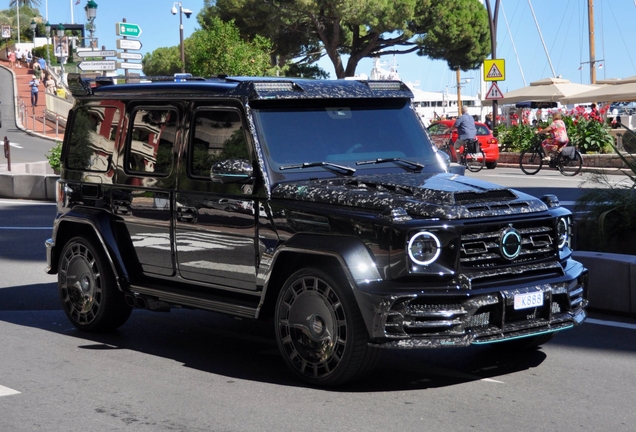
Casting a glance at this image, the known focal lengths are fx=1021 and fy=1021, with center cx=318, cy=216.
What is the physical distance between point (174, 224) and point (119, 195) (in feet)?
2.52

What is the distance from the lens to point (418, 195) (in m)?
6.20

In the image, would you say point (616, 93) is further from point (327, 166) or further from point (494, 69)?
point (327, 166)

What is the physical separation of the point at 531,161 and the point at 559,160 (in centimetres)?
186

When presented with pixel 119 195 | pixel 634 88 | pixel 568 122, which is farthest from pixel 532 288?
pixel 634 88

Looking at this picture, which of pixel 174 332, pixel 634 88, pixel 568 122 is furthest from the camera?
pixel 634 88

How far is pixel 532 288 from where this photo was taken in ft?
20.2

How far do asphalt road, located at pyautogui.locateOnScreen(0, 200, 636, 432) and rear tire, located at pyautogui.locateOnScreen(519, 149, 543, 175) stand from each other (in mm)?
18786

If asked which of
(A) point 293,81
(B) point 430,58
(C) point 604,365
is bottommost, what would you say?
(C) point 604,365

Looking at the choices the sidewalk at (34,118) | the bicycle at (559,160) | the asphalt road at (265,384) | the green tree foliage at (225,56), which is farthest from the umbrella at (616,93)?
the asphalt road at (265,384)

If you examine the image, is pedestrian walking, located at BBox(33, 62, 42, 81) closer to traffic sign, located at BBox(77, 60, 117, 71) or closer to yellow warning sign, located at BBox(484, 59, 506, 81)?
yellow warning sign, located at BBox(484, 59, 506, 81)

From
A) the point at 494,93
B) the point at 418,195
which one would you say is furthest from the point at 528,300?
the point at 494,93

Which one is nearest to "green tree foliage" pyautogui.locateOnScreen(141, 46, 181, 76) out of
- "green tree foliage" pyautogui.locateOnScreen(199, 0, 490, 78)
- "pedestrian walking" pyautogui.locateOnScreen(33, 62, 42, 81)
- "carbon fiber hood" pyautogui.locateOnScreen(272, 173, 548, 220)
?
"pedestrian walking" pyautogui.locateOnScreen(33, 62, 42, 81)

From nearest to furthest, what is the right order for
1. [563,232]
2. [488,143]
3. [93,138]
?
1. [563,232]
2. [93,138]
3. [488,143]

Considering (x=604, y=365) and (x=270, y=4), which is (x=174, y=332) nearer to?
(x=604, y=365)
